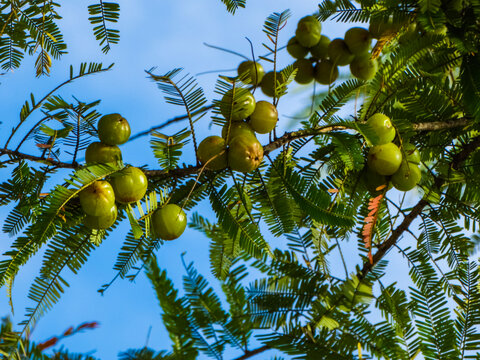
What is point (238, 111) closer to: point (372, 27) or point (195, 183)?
point (195, 183)

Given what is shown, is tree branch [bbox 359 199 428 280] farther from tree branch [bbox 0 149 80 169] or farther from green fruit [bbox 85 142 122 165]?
tree branch [bbox 0 149 80 169]

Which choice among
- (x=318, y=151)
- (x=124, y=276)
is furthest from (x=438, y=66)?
(x=124, y=276)

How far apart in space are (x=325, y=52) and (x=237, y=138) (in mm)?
1229

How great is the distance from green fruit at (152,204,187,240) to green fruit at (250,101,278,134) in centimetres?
35

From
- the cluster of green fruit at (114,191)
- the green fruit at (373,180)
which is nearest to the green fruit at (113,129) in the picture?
the cluster of green fruit at (114,191)

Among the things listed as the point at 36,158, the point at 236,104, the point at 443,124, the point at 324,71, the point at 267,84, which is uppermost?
the point at 324,71

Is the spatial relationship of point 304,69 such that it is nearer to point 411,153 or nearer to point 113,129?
point 411,153

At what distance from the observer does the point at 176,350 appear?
151 centimetres

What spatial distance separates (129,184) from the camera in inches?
53.2

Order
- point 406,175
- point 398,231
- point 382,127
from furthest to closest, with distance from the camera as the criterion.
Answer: point 398,231
point 406,175
point 382,127

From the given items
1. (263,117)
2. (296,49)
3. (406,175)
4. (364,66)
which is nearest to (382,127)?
(406,175)

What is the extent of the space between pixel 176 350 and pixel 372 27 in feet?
5.37

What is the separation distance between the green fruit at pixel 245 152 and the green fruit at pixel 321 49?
120 centimetres

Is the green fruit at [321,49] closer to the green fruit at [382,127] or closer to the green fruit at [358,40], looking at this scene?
the green fruit at [358,40]
